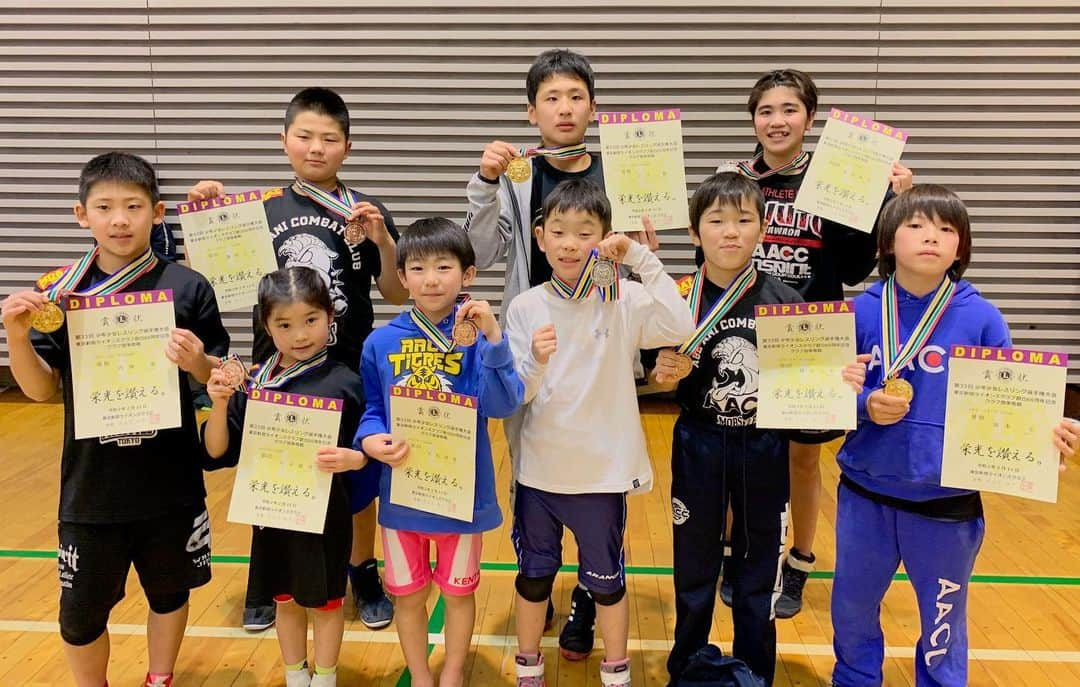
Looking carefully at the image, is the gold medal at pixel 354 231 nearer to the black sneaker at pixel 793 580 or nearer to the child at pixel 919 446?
the child at pixel 919 446

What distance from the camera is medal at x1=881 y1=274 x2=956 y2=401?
1969mm

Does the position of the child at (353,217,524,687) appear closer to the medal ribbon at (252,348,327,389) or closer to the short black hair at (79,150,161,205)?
the medal ribbon at (252,348,327,389)

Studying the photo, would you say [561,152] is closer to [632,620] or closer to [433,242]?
[433,242]

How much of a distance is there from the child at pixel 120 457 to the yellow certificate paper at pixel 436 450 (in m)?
0.55

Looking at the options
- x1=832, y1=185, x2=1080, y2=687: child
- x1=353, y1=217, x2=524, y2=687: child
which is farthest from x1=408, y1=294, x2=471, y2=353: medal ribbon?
x1=832, y1=185, x2=1080, y2=687: child

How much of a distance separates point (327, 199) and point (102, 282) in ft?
2.31

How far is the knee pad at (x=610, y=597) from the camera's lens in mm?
2221

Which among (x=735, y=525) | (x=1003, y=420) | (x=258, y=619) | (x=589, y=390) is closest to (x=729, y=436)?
(x=735, y=525)

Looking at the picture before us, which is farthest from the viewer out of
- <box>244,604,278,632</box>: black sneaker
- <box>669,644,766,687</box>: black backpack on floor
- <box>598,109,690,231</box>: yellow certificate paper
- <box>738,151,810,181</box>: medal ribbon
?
<box>244,604,278,632</box>: black sneaker

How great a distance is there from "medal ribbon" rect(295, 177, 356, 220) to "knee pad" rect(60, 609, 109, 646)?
4.29ft

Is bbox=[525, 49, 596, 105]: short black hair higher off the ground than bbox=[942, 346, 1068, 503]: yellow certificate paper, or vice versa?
bbox=[525, 49, 596, 105]: short black hair

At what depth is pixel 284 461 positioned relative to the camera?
2043 mm

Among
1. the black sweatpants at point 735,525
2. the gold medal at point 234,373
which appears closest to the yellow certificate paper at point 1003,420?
the black sweatpants at point 735,525

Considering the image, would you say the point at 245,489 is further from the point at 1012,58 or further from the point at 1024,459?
the point at 1012,58
